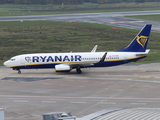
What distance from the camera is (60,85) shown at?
56344mm

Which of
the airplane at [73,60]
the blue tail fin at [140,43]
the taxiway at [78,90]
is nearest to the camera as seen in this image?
the taxiway at [78,90]

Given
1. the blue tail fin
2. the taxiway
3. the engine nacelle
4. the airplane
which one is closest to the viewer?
the taxiway

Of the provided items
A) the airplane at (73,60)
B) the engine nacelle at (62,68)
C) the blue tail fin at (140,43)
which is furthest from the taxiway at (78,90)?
the blue tail fin at (140,43)

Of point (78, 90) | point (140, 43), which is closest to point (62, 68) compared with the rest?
point (78, 90)

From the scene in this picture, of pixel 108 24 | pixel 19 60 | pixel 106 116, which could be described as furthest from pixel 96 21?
pixel 106 116

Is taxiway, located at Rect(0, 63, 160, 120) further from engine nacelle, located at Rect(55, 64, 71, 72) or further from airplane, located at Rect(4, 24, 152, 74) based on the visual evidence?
airplane, located at Rect(4, 24, 152, 74)

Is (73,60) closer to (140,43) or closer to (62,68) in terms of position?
(62,68)

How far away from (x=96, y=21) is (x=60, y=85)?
304ft

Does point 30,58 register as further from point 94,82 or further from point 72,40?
point 72,40

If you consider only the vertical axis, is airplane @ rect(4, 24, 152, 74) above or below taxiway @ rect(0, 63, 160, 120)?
above

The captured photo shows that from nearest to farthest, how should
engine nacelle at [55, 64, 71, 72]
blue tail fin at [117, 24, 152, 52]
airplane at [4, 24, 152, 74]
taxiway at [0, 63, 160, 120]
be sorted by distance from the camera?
taxiway at [0, 63, 160, 120] < engine nacelle at [55, 64, 71, 72] < airplane at [4, 24, 152, 74] < blue tail fin at [117, 24, 152, 52]

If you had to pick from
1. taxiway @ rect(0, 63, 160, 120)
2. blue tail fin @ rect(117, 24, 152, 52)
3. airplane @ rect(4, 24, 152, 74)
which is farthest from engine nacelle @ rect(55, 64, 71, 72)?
blue tail fin @ rect(117, 24, 152, 52)

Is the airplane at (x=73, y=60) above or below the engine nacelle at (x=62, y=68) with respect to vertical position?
above

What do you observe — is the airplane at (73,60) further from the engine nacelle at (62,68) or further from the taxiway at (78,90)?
the taxiway at (78,90)
